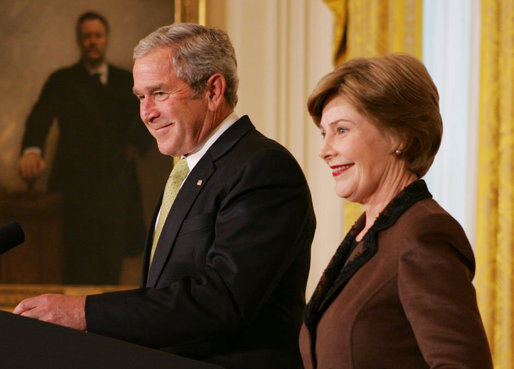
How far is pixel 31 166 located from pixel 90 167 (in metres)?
0.43

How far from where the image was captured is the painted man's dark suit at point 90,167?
5.60 meters

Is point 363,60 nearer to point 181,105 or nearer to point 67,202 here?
point 181,105

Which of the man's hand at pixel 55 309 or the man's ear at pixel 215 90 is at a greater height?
the man's ear at pixel 215 90

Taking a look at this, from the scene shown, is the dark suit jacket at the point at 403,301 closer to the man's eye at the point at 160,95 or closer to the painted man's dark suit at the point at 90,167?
the man's eye at the point at 160,95

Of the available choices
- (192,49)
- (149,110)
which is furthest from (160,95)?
(192,49)

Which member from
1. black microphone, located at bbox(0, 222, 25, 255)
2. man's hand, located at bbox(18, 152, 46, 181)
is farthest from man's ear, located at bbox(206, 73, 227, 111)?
man's hand, located at bbox(18, 152, 46, 181)

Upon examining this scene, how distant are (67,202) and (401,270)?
170 inches

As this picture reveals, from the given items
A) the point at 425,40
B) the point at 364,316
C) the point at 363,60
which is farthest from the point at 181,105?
the point at 425,40

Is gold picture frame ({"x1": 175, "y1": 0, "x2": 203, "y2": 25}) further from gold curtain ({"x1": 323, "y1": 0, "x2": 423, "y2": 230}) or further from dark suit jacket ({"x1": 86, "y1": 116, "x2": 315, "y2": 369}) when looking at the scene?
dark suit jacket ({"x1": 86, "y1": 116, "x2": 315, "y2": 369})

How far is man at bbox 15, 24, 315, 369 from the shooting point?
7.04ft

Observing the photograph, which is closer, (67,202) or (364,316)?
(364,316)

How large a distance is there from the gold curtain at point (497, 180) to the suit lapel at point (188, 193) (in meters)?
2.18

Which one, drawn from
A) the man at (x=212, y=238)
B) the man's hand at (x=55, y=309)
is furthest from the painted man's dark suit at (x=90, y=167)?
the man's hand at (x=55, y=309)

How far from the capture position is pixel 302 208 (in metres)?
2.32
